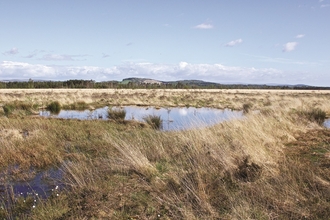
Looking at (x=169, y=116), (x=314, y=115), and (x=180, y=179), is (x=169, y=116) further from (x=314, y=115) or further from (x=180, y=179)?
(x=180, y=179)

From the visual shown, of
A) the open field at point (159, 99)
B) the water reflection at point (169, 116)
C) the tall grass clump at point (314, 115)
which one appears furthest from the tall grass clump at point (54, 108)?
the tall grass clump at point (314, 115)

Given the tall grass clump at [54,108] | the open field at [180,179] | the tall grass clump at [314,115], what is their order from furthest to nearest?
the tall grass clump at [54,108] → the tall grass clump at [314,115] → the open field at [180,179]

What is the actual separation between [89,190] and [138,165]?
122cm

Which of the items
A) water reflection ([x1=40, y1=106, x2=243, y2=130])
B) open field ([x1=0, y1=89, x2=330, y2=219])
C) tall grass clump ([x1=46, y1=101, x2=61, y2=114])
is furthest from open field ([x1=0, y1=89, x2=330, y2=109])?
open field ([x1=0, y1=89, x2=330, y2=219])

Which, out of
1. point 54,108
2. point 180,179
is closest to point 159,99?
point 54,108

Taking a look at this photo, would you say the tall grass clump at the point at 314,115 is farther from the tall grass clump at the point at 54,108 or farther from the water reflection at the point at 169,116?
the tall grass clump at the point at 54,108

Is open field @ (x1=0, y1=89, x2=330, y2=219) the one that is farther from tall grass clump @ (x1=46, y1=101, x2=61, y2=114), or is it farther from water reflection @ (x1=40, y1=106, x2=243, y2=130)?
tall grass clump @ (x1=46, y1=101, x2=61, y2=114)

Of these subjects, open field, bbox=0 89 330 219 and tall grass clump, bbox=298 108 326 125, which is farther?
tall grass clump, bbox=298 108 326 125

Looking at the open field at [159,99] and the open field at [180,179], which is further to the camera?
the open field at [159,99]

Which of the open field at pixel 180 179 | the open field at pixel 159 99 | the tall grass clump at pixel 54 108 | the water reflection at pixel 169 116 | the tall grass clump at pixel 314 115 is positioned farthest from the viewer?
the open field at pixel 159 99

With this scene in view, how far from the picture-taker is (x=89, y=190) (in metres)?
5.35

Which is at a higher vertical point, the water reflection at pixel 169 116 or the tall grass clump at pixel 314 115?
the tall grass clump at pixel 314 115

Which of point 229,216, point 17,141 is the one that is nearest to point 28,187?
point 17,141

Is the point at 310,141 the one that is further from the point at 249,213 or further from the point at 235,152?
the point at 249,213
